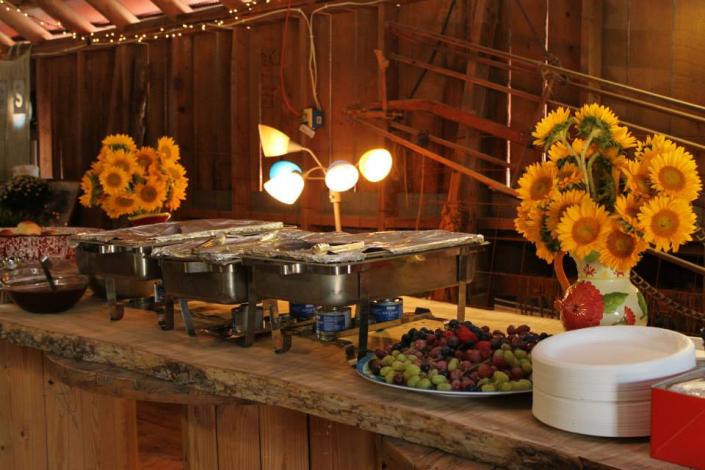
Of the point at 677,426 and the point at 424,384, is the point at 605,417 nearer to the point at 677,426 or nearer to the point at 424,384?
the point at 677,426

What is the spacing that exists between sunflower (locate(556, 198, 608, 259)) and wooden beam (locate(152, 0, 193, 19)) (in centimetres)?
613

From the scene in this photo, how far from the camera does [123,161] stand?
364 cm

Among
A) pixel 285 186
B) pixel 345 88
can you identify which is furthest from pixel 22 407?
pixel 345 88

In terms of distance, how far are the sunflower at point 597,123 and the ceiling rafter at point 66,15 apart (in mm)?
7149

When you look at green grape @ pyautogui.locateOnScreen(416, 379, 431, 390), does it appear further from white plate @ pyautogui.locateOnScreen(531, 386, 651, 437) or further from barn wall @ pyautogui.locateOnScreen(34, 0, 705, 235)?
barn wall @ pyautogui.locateOnScreen(34, 0, 705, 235)

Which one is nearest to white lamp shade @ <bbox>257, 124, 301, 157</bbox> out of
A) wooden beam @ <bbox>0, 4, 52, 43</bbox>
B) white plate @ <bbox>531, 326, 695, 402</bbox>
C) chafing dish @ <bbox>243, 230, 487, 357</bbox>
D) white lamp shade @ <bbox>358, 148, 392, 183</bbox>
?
white lamp shade @ <bbox>358, 148, 392, 183</bbox>

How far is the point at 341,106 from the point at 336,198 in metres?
2.45

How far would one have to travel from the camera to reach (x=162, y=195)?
3.66 meters

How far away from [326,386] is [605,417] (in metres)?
0.69

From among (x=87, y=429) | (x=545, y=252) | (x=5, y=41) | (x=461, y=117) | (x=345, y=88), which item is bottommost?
(x=87, y=429)

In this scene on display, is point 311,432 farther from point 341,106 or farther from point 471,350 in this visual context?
point 341,106

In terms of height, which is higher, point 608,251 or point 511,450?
point 608,251

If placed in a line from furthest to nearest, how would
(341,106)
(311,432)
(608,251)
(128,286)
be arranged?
(341,106)
(128,286)
(311,432)
(608,251)

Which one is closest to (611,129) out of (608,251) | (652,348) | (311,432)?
(608,251)
